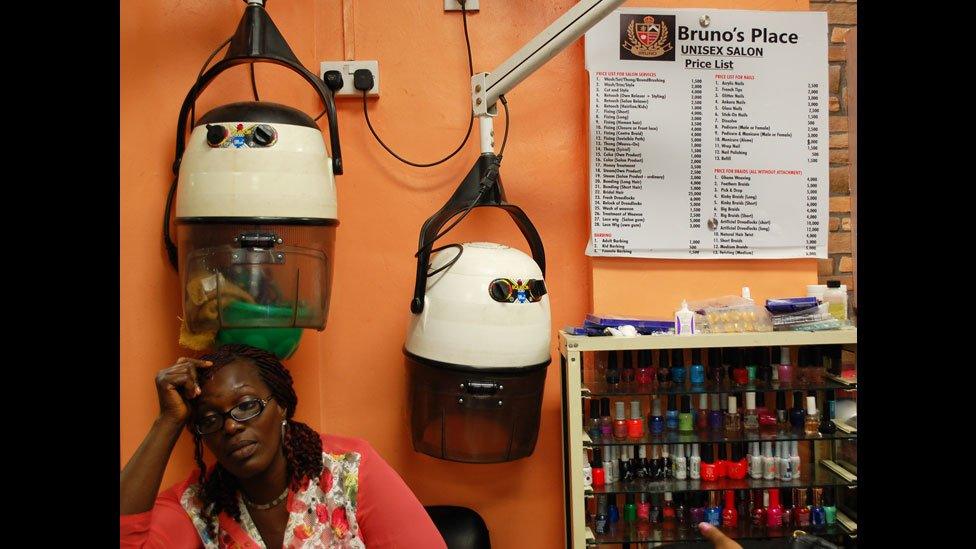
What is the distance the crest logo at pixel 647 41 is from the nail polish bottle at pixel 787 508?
3.85 ft

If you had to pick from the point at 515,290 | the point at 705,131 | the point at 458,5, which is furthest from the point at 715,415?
the point at 458,5

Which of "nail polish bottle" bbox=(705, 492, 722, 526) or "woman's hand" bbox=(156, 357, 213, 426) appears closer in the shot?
"woman's hand" bbox=(156, 357, 213, 426)

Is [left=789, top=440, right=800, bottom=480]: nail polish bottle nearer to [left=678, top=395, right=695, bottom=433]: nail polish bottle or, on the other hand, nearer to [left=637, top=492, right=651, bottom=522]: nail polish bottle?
[left=678, top=395, right=695, bottom=433]: nail polish bottle

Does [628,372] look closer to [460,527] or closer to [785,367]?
[785,367]

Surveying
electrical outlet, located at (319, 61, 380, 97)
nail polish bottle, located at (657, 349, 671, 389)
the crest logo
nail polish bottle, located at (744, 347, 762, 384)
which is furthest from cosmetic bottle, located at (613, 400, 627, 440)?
electrical outlet, located at (319, 61, 380, 97)

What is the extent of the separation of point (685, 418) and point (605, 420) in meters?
0.20

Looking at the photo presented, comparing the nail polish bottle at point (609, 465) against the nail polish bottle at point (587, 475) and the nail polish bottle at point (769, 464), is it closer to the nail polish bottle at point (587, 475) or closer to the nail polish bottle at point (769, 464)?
the nail polish bottle at point (587, 475)

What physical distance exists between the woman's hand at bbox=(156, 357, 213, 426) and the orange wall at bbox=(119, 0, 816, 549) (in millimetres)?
543

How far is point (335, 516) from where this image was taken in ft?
5.18

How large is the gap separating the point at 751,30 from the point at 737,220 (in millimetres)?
521

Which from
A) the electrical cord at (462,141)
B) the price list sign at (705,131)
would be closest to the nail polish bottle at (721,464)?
the price list sign at (705,131)

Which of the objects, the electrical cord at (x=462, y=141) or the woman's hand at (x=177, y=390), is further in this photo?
the electrical cord at (x=462, y=141)

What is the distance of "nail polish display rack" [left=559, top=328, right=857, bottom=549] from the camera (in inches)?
67.4

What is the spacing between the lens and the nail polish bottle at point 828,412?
1785 mm
